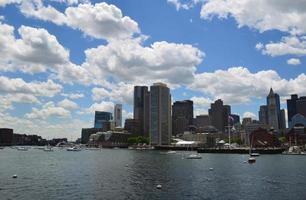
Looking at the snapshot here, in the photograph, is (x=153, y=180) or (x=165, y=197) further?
(x=153, y=180)

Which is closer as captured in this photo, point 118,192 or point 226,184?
point 118,192

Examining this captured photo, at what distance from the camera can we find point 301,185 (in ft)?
272

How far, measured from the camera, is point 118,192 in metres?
71.6

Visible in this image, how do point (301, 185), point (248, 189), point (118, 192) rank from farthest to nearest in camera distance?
point (301, 185) < point (248, 189) < point (118, 192)

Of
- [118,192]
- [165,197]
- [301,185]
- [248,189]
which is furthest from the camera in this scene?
[301,185]

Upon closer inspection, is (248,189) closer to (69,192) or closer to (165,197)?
(165,197)

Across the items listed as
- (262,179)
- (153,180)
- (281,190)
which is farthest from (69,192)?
(262,179)

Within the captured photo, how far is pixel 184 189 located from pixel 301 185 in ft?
88.4

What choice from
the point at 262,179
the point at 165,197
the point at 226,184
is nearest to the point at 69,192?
the point at 165,197

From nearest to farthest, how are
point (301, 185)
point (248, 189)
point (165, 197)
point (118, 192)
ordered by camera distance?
point (165, 197), point (118, 192), point (248, 189), point (301, 185)

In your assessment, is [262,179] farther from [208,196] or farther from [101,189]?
[101,189]

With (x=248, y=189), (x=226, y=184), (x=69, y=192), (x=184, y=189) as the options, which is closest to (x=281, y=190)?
(x=248, y=189)

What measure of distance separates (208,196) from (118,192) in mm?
16732

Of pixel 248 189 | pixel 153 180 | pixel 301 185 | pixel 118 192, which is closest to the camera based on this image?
pixel 118 192
